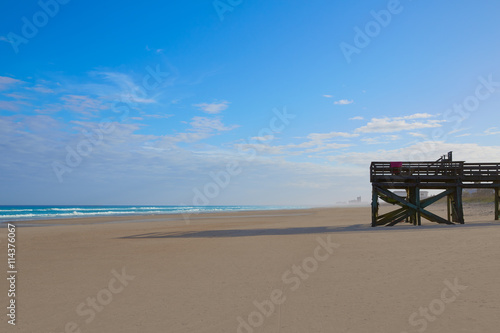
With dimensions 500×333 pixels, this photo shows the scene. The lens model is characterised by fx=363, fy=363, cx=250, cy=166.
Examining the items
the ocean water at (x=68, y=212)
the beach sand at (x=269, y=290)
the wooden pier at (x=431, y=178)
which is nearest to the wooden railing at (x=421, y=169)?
the wooden pier at (x=431, y=178)

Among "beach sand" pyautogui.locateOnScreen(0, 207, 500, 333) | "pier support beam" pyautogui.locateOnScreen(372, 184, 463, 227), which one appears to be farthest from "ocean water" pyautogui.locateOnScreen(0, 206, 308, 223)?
"pier support beam" pyautogui.locateOnScreen(372, 184, 463, 227)

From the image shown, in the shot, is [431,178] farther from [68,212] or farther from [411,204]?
[68,212]

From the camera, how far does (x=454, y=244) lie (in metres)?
12.1

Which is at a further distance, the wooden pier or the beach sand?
the wooden pier

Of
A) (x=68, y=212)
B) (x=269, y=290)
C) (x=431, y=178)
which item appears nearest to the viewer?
(x=269, y=290)

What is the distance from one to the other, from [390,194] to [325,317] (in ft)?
61.6

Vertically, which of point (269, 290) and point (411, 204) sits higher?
point (411, 204)

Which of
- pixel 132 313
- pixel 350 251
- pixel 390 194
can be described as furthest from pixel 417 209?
pixel 132 313

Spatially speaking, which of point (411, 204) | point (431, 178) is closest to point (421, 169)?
point (431, 178)

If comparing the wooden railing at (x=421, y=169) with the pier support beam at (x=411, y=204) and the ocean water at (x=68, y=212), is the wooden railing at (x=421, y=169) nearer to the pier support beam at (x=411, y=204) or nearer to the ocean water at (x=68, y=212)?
the pier support beam at (x=411, y=204)

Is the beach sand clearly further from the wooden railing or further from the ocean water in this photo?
the ocean water

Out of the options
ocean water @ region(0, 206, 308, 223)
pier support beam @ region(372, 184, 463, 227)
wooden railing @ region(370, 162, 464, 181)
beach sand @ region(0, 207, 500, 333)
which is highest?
wooden railing @ region(370, 162, 464, 181)

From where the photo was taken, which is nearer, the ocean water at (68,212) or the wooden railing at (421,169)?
the wooden railing at (421,169)

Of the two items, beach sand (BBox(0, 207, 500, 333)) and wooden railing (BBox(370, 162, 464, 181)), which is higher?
wooden railing (BBox(370, 162, 464, 181))
